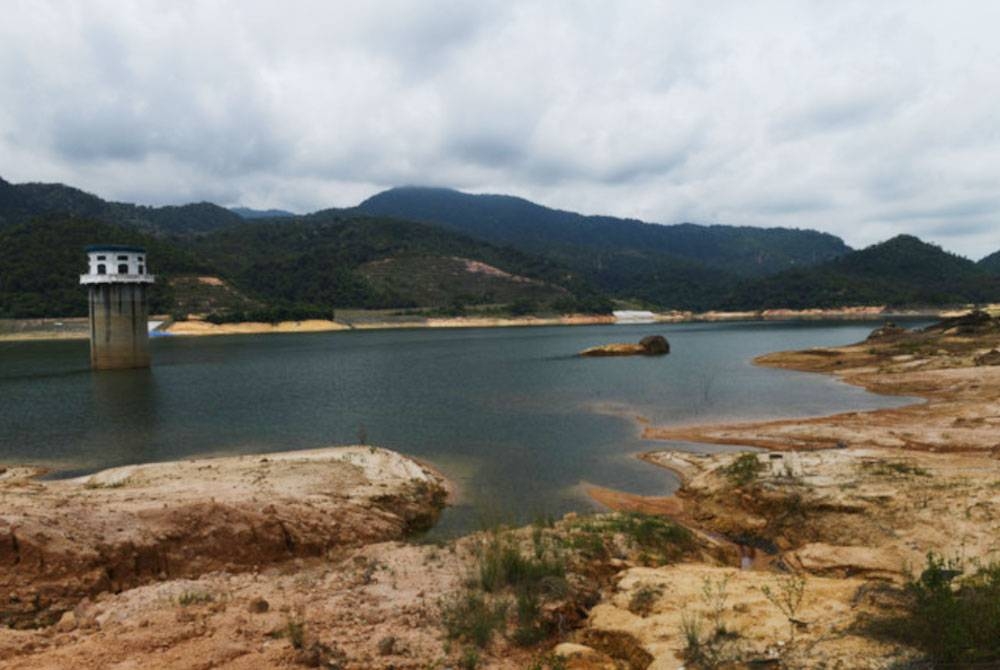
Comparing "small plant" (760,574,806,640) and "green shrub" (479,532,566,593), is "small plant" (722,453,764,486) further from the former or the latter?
"green shrub" (479,532,566,593)

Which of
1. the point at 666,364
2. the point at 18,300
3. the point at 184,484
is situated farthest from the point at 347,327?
the point at 184,484

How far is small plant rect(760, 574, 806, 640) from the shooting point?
27.6ft

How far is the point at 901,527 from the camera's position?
573 inches

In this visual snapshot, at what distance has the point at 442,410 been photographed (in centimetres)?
3838

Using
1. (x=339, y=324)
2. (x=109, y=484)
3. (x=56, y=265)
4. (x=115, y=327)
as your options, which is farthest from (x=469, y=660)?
(x=56, y=265)

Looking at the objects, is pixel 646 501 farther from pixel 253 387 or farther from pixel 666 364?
pixel 666 364

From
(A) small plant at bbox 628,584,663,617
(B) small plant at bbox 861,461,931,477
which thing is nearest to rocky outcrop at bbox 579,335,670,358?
(B) small plant at bbox 861,461,931,477

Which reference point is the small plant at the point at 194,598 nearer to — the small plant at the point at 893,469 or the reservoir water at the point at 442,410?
the reservoir water at the point at 442,410

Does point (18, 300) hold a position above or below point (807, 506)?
above

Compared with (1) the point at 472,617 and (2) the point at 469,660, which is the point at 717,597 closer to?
(1) the point at 472,617

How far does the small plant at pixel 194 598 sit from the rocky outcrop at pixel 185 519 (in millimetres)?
2062

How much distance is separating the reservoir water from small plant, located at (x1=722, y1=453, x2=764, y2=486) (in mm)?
2613

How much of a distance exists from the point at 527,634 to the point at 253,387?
148ft

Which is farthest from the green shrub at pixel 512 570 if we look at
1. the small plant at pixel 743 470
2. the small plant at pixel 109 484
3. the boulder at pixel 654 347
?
the boulder at pixel 654 347
